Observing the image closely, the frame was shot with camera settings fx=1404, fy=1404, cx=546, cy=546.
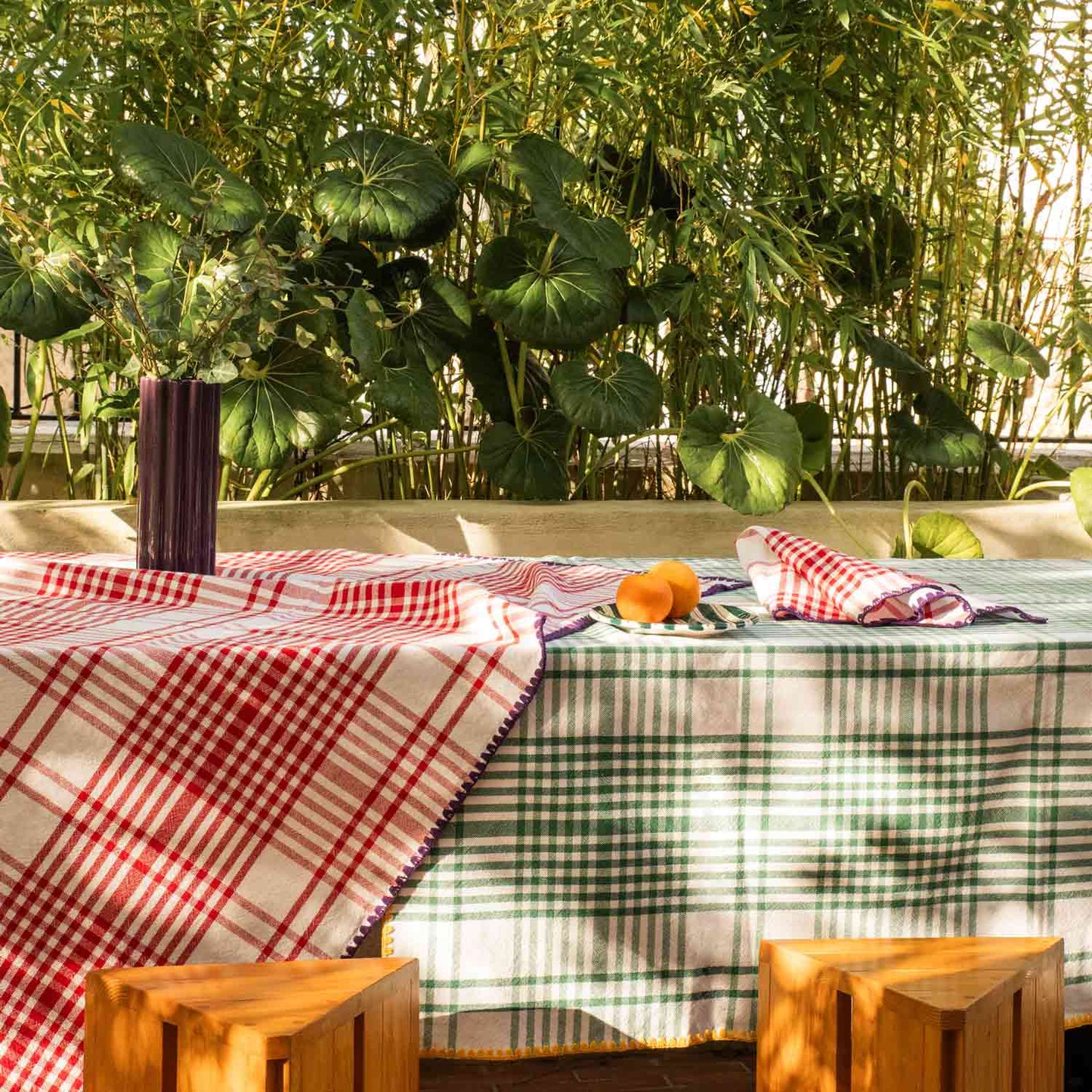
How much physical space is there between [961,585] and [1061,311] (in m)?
2.59

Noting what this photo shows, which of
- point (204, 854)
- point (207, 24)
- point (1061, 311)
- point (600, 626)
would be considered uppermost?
point (207, 24)

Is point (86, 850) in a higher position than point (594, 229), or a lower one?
lower

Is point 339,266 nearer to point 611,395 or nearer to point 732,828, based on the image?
point 611,395

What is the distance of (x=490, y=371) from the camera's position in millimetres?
3262

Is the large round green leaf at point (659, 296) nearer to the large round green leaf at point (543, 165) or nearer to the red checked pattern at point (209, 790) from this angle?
the large round green leaf at point (543, 165)

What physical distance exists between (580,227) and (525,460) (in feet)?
1.79

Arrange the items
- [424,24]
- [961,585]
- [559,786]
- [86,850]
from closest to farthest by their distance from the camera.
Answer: [86,850], [559,786], [961,585], [424,24]

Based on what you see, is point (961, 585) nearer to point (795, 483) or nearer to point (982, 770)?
point (982, 770)

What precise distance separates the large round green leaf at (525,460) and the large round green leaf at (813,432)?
1.99 ft

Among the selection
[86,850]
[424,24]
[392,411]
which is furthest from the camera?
[424,24]

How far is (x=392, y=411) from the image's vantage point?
2934mm

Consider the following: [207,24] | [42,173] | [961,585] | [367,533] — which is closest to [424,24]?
[207,24]

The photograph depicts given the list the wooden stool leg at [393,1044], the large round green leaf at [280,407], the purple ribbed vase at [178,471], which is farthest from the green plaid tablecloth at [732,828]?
the large round green leaf at [280,407]

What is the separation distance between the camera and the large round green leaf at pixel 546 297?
3.00 m
